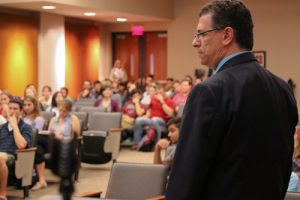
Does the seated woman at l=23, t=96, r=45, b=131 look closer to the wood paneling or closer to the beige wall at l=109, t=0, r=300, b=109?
the beige wall at l=109, t=0, r=300, b=109

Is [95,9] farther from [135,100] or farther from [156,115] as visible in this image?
[156,115]

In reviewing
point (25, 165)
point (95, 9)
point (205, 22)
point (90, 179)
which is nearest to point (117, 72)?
point (95, 9)

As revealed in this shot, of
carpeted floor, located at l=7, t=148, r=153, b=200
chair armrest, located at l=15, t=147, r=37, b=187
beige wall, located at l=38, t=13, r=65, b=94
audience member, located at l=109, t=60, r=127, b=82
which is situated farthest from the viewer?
audience member, located at l=109, t=60, r=127, b=82

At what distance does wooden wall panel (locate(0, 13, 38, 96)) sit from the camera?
13.1m

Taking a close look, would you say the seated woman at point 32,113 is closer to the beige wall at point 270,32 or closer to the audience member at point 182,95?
the audience member at point 182,95

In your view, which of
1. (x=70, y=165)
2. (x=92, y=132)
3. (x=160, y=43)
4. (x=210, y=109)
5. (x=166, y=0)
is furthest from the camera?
(x=160, y=43)

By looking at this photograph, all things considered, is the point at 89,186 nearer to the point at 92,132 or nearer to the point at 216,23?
the point at 92,132

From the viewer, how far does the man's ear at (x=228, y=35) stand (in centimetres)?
192

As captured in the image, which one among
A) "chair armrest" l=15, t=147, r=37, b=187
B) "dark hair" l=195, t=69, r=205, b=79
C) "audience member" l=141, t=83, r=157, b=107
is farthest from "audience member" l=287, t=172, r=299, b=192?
"dark hair" l=195, t=69, r=205, b=79

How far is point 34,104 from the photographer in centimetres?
778

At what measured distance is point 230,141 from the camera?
5.98 feet

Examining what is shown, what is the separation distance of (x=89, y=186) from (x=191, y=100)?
19.2 feet

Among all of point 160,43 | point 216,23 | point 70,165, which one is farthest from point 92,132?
point 160,43

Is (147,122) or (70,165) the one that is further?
(147,122)
